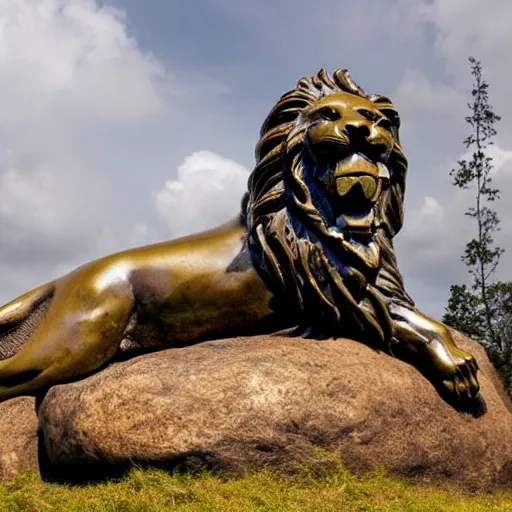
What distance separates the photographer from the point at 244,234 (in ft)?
19.7

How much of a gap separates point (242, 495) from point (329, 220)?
2089 millimetres

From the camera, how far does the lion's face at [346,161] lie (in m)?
5.64

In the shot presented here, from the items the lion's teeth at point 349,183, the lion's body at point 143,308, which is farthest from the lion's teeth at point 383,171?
the lion's body at point 143,308

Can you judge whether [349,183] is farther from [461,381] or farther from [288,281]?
[461,381]

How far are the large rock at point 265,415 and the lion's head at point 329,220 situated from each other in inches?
12.1

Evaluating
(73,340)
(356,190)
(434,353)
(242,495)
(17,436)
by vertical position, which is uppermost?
(356,190)

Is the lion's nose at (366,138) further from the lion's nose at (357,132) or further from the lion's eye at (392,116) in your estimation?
the lion's eye at (392,116)

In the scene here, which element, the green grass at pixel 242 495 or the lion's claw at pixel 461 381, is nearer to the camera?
the green grass at pixel 242 495

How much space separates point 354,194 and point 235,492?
2.24 metres

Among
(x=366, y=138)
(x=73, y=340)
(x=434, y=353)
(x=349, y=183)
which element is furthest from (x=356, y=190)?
(x=73, y=340)

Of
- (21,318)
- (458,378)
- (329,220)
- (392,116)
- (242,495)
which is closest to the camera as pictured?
(242,495)

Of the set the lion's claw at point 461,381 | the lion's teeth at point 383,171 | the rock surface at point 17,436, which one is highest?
the lion's teeth at point 383,171

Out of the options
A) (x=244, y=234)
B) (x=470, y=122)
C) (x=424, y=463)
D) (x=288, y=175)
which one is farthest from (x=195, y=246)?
(x=470, y=122)

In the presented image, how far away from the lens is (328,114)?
577 cm
